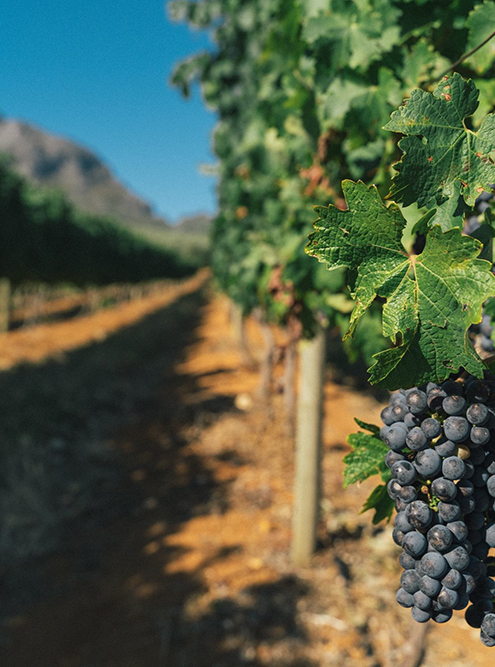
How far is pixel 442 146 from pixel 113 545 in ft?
16.7

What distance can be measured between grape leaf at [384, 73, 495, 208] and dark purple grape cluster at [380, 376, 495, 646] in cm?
38

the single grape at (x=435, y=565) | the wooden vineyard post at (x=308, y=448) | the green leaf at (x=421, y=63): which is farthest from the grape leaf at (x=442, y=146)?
the wooden vineyard post at (x=308, y=448)

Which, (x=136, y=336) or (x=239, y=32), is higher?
(x=239, y=32)

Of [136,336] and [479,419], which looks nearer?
[479,419]

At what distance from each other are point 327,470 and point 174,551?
2.30 m

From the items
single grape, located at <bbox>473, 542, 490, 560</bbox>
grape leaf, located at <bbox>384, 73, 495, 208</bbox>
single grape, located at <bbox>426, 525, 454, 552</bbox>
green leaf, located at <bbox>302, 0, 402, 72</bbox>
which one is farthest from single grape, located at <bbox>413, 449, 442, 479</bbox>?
green leaf, located at <bbox>302, 0, 402, 72</bbox>

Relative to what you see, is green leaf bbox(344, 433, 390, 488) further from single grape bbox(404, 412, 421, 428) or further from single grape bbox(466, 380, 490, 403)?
single grape bbox(466, 380, 490, 403)

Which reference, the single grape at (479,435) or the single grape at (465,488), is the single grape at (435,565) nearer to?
the single grape at (465,488)

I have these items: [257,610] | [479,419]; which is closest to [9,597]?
[257,610]

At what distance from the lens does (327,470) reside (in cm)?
623

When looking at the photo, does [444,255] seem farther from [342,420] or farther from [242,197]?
[342,420]

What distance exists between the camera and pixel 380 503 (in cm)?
122

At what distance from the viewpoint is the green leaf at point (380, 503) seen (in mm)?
1191

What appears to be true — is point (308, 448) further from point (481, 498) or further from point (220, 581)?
point (481, 498)
